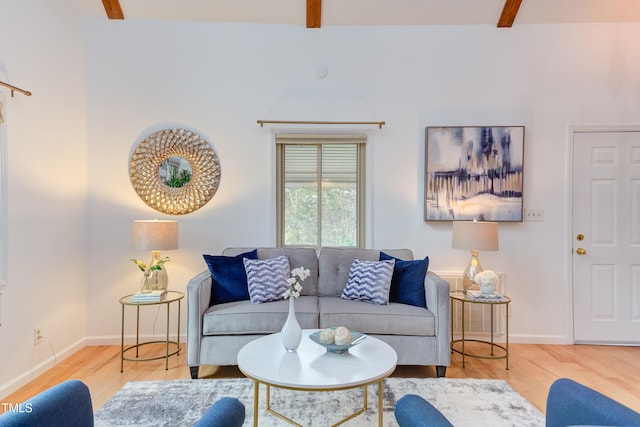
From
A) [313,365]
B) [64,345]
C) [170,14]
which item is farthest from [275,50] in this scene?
[64,345]

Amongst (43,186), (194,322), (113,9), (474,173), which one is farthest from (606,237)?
(113,9)

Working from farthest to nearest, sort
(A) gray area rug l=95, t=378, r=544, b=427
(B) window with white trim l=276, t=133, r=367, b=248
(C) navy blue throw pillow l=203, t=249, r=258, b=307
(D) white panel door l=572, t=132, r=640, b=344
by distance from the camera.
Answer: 1. (B) window with white trim l=276, t=133, r=367, b=248
2. (D) white panel door l=572, t=132, r=640, b=344
3. (C) navy blue throw pillow l=203, t=249, r=258, b=307
4. (A) gray area rug l=95, t=378, r=544, b=427

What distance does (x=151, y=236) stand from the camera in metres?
2.97

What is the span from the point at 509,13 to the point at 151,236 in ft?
12.5

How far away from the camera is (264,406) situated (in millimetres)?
2199

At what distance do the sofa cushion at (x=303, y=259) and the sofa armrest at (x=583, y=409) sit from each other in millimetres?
1933

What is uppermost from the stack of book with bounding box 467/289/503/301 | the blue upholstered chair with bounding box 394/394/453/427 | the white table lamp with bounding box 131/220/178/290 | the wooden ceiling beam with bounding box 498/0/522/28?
the wooden ceiling beam with bounding box 498/0/522/28

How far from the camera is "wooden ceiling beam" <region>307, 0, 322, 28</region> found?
3.35 metres

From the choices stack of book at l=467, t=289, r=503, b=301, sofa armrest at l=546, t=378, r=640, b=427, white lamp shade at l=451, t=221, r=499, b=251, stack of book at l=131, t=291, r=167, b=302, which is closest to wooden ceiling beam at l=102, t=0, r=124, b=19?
stack of book at l=131, t=291, r=167, b=302

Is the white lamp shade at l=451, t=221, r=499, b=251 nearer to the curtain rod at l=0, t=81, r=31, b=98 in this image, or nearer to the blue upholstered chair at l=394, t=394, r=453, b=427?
the blue upholstered chair at l=394, t=394, r=453, b=427

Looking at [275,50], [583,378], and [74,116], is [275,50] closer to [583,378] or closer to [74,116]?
[74,116]

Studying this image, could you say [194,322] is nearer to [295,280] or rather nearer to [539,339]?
[295,280]

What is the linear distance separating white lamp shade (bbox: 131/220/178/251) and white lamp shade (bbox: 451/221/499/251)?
8.19 ft

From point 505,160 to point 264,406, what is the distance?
3.01m
